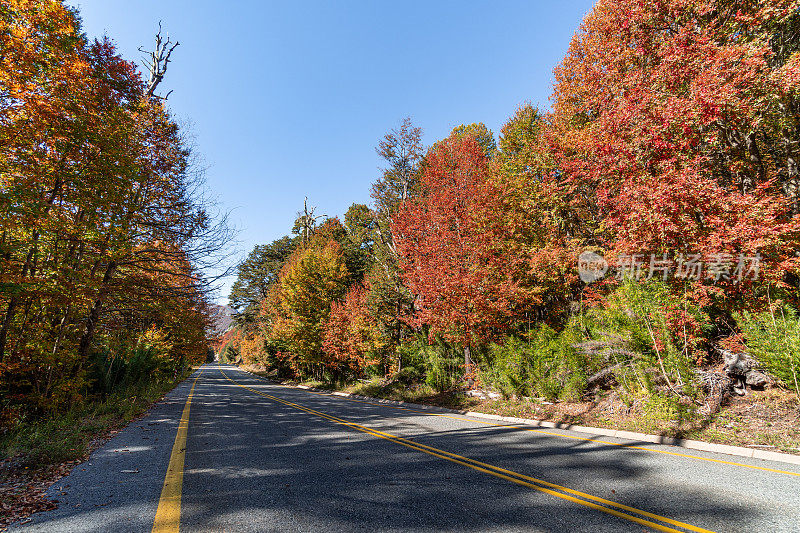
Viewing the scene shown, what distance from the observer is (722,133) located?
9922 millimetres

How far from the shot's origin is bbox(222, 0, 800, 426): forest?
7992mm

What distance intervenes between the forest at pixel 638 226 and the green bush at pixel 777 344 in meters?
0.03

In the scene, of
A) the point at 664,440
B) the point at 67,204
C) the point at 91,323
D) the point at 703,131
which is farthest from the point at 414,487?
the point at 703,131

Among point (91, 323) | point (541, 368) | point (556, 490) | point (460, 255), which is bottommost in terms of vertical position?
point (556, 490)

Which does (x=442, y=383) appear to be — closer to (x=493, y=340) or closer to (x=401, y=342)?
(x=493, y=340)

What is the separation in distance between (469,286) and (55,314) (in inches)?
498

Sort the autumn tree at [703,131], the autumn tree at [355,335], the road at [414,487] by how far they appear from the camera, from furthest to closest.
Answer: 1. the autumn tree at [355,335]
2. the autumn tree at [703,131]
3. the road at [414,487]

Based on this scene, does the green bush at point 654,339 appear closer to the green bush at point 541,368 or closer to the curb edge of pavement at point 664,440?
the green bush at point 541,368

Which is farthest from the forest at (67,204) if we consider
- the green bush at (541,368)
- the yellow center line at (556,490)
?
the green bush at (541,368)

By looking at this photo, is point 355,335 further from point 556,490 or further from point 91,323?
point 556,490

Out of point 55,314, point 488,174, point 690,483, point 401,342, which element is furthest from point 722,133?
point 55,314

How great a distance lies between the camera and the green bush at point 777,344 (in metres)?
6.73

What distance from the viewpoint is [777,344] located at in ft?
22.6

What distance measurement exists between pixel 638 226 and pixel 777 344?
3.66m
